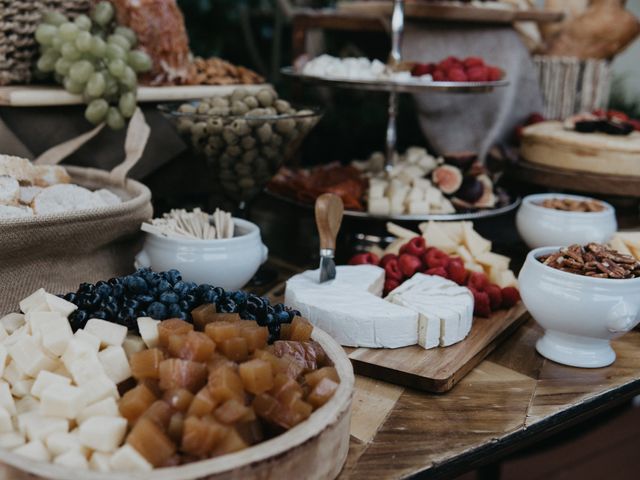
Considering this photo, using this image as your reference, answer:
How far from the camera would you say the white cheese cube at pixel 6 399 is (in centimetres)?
72

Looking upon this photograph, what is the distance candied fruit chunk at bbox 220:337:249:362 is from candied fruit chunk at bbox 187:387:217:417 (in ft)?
0.29

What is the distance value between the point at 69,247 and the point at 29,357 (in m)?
0.33

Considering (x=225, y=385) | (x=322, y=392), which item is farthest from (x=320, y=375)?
(x=225, y=385)

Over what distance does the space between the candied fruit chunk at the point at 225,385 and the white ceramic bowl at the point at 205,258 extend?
0.41 meters

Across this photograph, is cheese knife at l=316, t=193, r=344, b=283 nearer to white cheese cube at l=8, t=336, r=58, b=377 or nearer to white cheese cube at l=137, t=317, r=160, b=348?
white cheese cube at l=137, t=317, r=160, b=348

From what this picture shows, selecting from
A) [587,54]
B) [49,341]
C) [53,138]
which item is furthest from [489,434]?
[587,54]

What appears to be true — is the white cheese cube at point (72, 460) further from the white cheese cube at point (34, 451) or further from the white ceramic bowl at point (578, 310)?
the white ceramic bowl at point (578, 310)

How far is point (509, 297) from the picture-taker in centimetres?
121

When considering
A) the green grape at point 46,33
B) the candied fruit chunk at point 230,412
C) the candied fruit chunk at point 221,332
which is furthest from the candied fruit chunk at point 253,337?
the green grape at point 46,33

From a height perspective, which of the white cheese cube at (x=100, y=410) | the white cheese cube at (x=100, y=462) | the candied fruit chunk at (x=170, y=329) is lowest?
the white cheese cube at (x=100, y=462)

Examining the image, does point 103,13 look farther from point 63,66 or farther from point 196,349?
point 196,349

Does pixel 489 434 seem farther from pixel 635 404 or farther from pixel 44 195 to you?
pixel 635 404

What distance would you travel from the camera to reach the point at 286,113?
50.8 inches

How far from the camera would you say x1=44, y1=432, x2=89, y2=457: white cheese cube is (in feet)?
2.15
